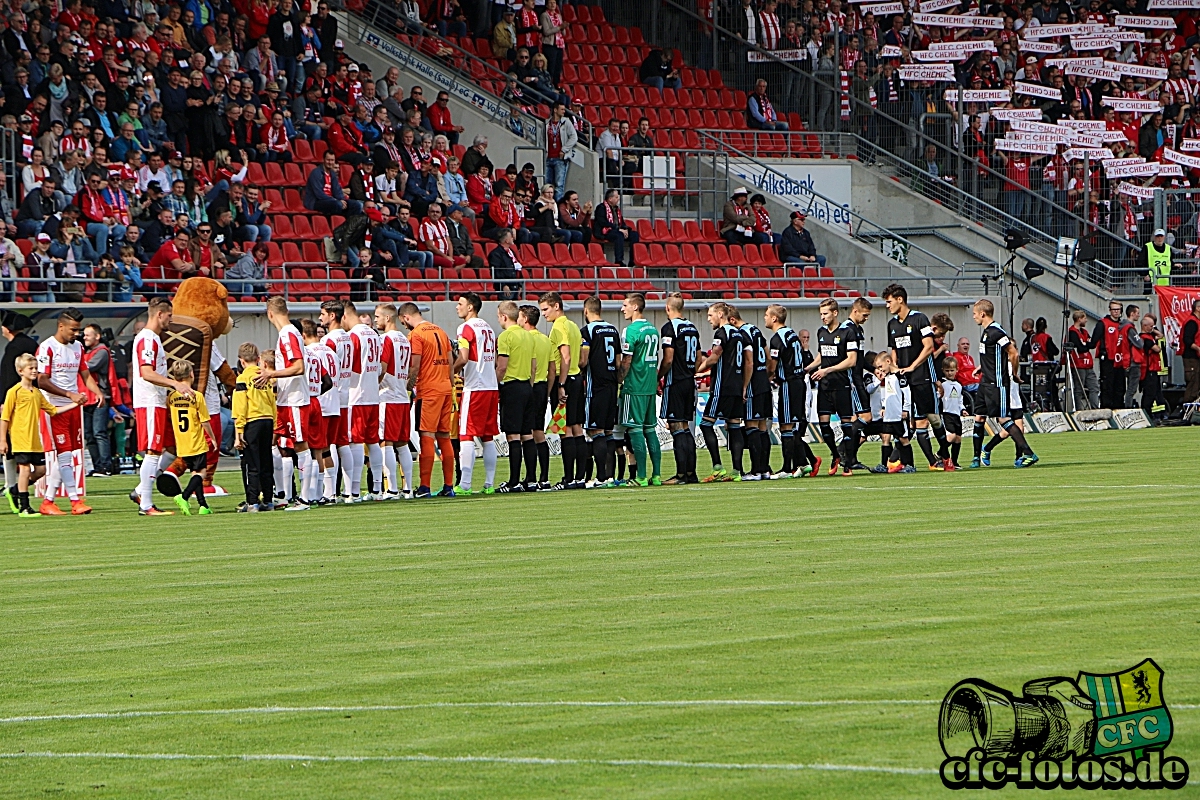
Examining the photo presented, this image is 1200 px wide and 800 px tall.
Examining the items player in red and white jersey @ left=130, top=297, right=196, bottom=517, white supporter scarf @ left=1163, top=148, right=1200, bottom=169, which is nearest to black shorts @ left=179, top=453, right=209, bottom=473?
player in red and white jersey @ left=130, top=297, right=196, bottom=517

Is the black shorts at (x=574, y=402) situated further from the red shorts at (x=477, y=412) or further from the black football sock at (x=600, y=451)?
the red shorts at (x=477, y=412)

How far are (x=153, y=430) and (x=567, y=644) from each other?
9.04 meters

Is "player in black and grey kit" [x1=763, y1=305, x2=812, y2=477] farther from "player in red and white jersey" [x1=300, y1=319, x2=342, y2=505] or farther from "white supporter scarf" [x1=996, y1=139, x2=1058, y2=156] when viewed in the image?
"white supporter scarf" [x1=996, y1=139, x2=1058, y2=156]

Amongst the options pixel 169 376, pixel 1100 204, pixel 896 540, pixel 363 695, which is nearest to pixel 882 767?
pixel 363 695

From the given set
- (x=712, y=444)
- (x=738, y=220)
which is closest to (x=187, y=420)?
(x=712, y=444)

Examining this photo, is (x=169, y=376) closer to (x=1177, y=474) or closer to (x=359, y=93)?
(x=1177, y=474)

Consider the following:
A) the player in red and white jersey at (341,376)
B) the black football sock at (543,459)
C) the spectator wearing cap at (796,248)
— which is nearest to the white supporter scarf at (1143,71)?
the spectator wearing cap at (796,248)

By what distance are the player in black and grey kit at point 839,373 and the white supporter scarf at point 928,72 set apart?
20.3 meters

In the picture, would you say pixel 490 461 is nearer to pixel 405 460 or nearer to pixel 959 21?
pixel 405 460

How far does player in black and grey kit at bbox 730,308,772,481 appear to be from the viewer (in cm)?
1967

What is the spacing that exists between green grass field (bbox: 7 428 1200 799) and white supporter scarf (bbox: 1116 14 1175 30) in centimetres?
3066

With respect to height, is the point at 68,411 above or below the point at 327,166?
below

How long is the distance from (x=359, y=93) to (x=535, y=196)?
3.87m

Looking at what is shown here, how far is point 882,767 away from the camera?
5.66 metres
